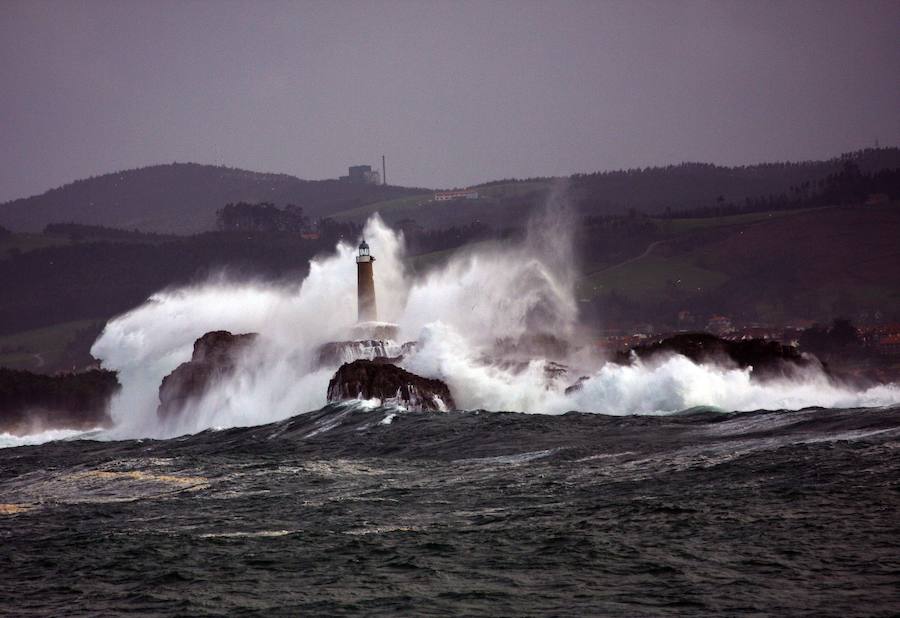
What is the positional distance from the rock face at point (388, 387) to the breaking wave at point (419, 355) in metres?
3.45

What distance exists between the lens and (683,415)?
45.4m

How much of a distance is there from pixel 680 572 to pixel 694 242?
15812cm

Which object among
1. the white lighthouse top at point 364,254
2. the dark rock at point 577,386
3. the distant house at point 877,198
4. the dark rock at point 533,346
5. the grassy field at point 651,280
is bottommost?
the dark rock at point 577,386

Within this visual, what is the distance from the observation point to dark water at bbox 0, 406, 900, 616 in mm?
20828

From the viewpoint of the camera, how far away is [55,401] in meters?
92.8

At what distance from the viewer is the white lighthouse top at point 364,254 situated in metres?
75.4

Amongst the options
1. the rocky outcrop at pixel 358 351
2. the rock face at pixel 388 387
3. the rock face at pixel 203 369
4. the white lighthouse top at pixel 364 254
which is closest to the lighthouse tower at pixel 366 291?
the white lighthouse top at pixel 364 254

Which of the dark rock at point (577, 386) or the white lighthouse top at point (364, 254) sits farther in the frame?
the white lighthouse top at point (364, 254)

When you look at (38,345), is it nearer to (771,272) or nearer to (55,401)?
(55,401)

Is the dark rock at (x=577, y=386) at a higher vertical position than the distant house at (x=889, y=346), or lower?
lower

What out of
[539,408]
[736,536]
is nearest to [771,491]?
[736,536]

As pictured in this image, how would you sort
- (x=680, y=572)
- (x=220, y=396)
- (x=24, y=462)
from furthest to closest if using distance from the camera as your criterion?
(x=220, y=396), (x=24, y=462), (x=680, y=572)

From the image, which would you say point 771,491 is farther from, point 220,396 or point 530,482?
point 220,396

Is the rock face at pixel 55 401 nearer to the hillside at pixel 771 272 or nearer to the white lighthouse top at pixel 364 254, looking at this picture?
the white lighthouse top at pixel 364 254
